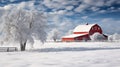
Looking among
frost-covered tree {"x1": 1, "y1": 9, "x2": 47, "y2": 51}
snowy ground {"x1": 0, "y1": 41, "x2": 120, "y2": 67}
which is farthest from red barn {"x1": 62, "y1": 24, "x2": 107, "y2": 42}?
snowy ground {"x1": 0, "y1": 41, "x2": 120, "y2": 67}

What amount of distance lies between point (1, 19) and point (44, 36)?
363 inches

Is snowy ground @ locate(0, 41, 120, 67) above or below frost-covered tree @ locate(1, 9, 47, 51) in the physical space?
below

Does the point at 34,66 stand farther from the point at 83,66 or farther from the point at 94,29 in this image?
the point at 94,29

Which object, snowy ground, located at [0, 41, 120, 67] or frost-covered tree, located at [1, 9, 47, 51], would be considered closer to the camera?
snowy ground, located at [0, 41, 120, 67]

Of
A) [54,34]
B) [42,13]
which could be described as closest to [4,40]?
A: [42,13]

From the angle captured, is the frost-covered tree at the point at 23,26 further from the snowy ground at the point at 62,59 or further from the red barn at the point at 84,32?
the red barn at the point at 84,32

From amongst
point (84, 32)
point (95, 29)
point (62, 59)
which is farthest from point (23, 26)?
point (95, 29)

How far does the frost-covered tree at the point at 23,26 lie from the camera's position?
3859 centimetres

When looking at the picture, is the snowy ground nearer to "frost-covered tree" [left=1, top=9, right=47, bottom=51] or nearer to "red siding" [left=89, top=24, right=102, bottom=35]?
"frost-covered tree" [left=1, top=9, right=47, bottom=51]

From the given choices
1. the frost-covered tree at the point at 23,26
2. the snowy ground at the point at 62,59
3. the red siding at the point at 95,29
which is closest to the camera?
the snowy ground at the point at 62,59

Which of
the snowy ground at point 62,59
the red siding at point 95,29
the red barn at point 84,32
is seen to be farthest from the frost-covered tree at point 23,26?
the red siding at point 95,29

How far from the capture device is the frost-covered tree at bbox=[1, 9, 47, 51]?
38.6m

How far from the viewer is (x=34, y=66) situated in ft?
58.6

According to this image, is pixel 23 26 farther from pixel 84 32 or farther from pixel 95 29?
pixel 95 29
